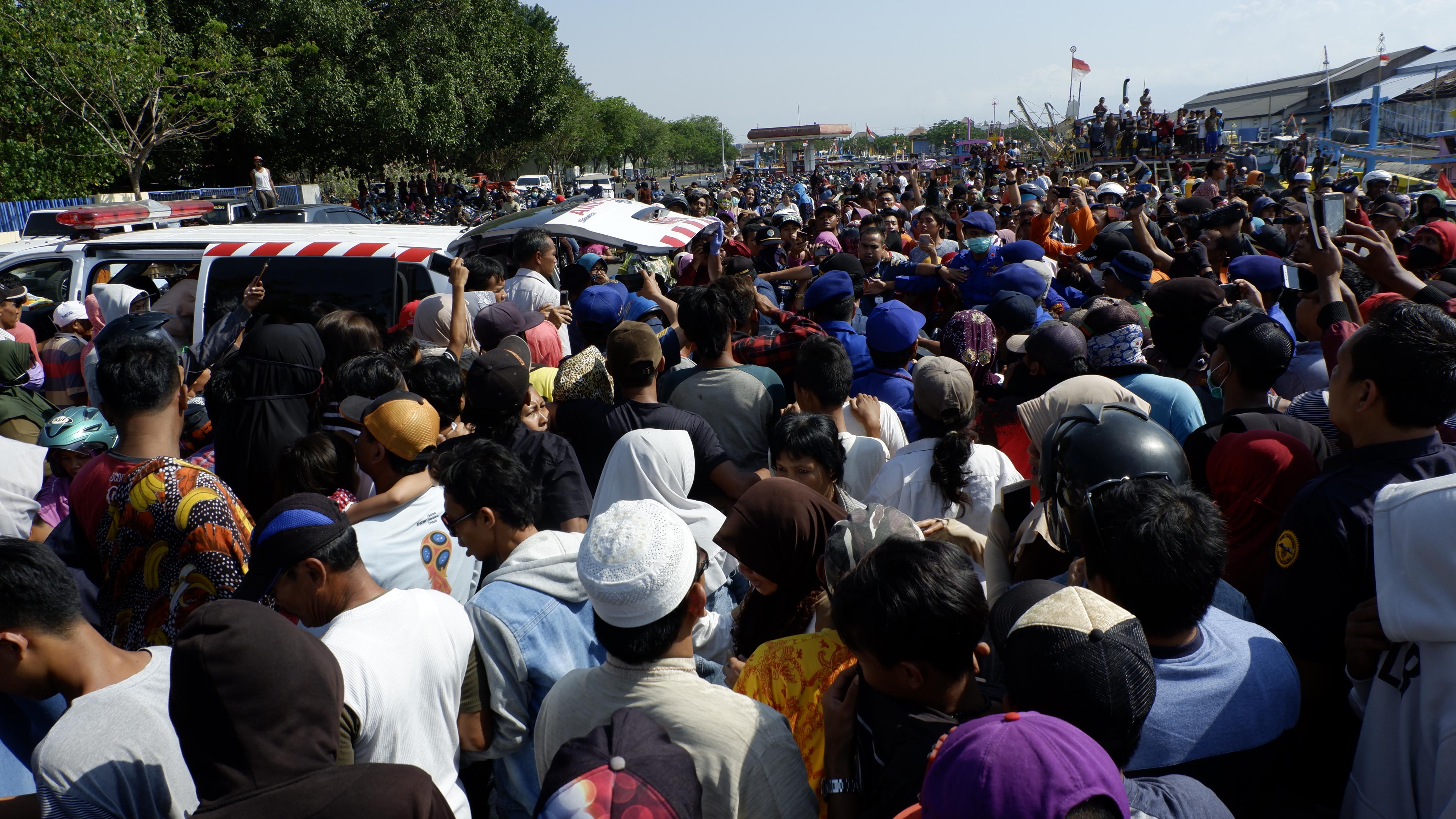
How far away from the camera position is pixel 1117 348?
413cm

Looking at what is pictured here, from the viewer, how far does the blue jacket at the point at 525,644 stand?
94.4 inches

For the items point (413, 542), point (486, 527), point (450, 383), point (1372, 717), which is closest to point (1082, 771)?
point (1372, 717)

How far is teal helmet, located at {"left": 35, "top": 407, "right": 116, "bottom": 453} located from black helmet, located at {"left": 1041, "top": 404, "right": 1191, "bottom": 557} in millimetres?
3699

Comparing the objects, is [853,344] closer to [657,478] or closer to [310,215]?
[657,478]

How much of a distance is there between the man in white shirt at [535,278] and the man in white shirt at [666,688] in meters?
4.05

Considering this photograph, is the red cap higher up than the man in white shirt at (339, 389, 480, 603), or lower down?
higher up

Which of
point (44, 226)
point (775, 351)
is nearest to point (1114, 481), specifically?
point (775, 351)

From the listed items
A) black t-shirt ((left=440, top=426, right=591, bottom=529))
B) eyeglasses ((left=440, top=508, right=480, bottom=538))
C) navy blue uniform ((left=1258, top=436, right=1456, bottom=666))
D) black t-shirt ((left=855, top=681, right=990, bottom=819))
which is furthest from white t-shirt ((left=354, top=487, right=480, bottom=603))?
navy blue uniform ((left=1258, top=436, right=1456, bottom=666))

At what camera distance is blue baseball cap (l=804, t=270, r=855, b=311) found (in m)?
5.14

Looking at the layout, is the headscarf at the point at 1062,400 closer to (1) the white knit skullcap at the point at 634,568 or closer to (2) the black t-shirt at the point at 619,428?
(2) the black t-shirt at the point at 619,428

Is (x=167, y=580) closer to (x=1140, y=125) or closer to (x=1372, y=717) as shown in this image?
(x=1372, y=717)

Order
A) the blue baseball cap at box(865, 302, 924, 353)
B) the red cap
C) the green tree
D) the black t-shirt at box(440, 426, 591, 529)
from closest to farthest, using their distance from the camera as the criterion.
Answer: the black t-shirt at box(440, 426, 591, 529) < the blue baseball cap at box(865, 302, 924, 353) < the red cap < the green tree

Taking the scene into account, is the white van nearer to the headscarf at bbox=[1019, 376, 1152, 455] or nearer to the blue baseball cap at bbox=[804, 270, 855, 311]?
the blue baseball cap at bbox=[804, 270, 855, 311]

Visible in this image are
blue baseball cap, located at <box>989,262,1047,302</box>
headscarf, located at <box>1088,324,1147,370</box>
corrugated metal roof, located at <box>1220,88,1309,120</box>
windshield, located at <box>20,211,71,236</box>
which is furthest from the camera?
corrugated metal roof, located at <box>1220,88,1309,120</box>
